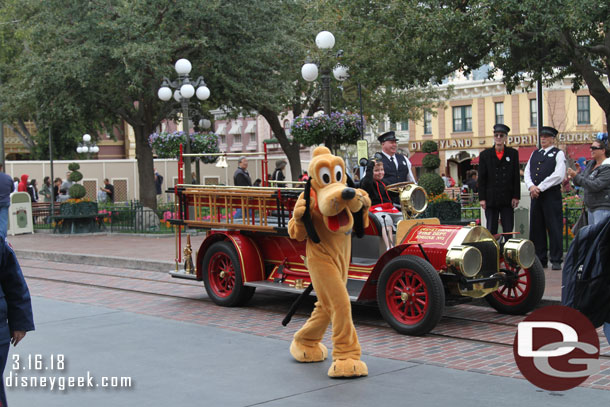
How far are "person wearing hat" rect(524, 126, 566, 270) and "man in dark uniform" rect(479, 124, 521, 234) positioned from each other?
479 millimetres

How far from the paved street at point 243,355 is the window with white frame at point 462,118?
1423 inches

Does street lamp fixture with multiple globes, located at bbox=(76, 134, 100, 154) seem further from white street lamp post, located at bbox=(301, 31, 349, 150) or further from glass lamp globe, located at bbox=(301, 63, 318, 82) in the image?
glass lamp globe, located at bbox=(301, 63, 318, 82)

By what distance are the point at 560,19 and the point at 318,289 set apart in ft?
29.4

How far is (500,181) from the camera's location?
1067 cm

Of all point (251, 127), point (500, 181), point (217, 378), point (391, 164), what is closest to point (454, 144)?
point (251, 127)

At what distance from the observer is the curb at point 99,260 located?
13.8m

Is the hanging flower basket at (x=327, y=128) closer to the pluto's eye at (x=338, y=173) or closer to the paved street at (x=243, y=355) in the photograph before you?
the paved street at (x=243, y=355)

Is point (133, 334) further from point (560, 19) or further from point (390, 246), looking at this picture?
point (560, 19)

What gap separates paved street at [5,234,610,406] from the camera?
5691 millimetres

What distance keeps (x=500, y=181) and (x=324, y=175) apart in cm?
→ 492

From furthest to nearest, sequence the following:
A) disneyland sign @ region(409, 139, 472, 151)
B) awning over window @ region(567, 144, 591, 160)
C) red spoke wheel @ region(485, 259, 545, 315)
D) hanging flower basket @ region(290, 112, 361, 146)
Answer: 1. disneyland sign @ region(409, 139, 472, 151)
2. awning over window @ region(567, 144, 591, 160)
3. hanging flower basket @ region(290, 112, 361, 146)
4. red spoke wheel @ region(485, 259, 545, 315)

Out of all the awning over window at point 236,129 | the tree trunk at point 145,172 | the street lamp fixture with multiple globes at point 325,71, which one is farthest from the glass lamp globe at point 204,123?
the awning over window at point 236,129
